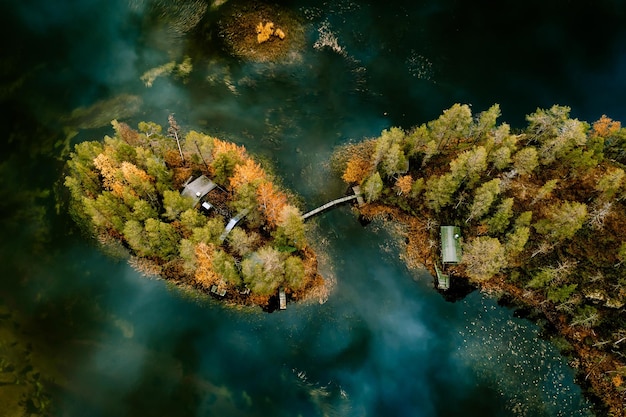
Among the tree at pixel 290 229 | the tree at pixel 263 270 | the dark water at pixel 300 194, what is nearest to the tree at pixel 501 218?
the dark water at pixel 300 194

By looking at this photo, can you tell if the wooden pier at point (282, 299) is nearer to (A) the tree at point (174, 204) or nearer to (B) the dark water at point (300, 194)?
(B) the dark water at point (300, 194)

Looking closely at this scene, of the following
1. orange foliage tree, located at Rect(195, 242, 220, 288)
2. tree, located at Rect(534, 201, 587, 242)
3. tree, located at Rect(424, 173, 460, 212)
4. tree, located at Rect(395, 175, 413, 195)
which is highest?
tree, located at Rect(534, 201, 587, 242)

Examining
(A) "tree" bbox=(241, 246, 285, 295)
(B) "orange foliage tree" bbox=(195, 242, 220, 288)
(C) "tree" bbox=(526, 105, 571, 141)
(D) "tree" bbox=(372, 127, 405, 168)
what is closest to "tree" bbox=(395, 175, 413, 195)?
(D) "tree" bbox=(372, 127, 405, 168)

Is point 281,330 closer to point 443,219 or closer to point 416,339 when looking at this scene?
point 416,339

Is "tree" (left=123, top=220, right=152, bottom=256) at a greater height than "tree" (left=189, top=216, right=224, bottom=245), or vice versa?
"tree" (left=189, top=216, right=224, bottom=245)

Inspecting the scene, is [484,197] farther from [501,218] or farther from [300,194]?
[300,194]

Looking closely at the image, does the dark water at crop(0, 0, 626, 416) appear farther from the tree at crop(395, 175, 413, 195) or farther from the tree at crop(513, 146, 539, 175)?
the tree at crop(513, 146, 539, 175)
